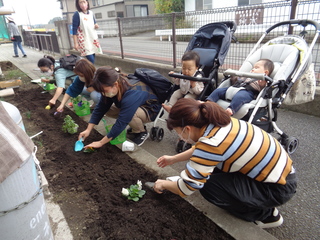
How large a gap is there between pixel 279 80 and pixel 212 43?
1.36 m

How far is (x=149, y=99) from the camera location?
129 inches

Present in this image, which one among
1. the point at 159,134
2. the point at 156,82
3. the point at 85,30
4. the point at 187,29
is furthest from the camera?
the point at 187,29

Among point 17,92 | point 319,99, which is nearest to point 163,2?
point 17,92

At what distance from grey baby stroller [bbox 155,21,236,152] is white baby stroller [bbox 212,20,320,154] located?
0.30 metres

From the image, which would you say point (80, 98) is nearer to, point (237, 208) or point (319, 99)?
point (237, 208)

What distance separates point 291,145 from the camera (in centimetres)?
285

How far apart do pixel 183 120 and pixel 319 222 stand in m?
1.48

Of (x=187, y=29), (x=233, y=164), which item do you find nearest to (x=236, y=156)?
(x=233, y=164)

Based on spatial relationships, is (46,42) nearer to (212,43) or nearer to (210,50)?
(212,43)

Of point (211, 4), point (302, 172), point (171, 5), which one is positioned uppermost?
point (171, 5)

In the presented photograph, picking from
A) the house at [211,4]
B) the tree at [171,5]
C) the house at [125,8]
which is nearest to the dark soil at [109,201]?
the house at [211,4]

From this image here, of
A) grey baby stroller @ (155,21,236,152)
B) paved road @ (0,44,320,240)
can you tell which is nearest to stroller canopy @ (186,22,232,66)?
grey baby stroller @ (155,21,236,152)

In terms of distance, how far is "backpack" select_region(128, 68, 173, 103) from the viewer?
320 cm

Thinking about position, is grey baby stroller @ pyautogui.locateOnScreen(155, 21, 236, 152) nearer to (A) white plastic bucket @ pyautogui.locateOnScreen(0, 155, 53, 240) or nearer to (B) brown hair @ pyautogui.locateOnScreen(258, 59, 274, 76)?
(B) brown hair @ pyautogui.locateOnScreen(258, 59, 274, 76)
